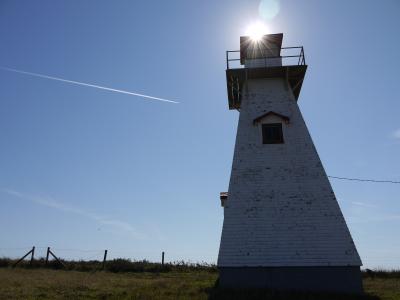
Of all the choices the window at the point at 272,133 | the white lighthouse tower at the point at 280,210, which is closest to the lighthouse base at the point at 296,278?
the white lighthouse tower at the point at 280,210

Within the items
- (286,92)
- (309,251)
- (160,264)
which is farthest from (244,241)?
(160,264)

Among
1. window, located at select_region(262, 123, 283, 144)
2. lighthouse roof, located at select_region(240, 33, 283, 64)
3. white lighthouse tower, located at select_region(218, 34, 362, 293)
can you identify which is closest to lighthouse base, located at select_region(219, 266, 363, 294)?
white lighthouse tower, located at select_region(218, 34, 362, 293)

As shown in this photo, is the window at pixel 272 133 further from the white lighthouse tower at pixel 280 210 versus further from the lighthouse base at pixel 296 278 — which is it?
the lighthouse base at pixel 296 278

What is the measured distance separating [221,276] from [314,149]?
262 inches

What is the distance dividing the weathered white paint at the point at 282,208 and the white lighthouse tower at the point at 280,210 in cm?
3

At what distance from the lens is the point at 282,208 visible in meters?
14.5

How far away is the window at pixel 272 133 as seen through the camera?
16172 mm

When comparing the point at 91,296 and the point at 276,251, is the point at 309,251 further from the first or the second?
the point at 91,296

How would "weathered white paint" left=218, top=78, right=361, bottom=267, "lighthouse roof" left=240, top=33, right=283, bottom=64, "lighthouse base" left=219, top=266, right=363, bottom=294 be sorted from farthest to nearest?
1. "lighthouse roof" left=240, top=33, right=283, bottom=64
2. "weathered white paint" left=218, top=78, right=361, bottom=267
3. "lighthouse base" left=219, top=266, right=363, bottom=294

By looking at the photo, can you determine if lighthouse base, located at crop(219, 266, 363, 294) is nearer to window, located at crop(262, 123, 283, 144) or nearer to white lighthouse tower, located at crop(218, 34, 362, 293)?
white lighthouse tower, located at crop(218, 34, 362, 293)

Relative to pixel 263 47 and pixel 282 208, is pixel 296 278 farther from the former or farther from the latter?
pixel 263 47

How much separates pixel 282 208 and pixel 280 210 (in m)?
0.12

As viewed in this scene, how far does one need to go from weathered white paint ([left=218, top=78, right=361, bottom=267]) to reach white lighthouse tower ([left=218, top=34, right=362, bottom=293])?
0.03 m

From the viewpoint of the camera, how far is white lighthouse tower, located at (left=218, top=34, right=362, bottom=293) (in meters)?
13.5
